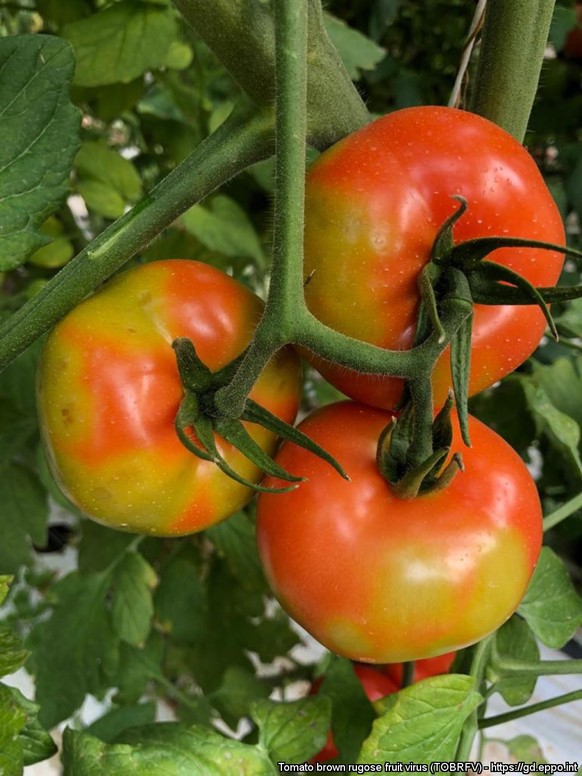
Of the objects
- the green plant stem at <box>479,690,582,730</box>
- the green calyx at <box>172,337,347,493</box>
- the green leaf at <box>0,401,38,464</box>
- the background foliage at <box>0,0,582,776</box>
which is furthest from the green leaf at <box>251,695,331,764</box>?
the green leaf at <box>0,401,38,464</box>

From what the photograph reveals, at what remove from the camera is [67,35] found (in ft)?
1.91

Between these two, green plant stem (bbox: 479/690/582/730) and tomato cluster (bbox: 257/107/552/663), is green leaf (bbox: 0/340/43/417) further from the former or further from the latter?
green plant stem (bbox: 479/690/582/730)

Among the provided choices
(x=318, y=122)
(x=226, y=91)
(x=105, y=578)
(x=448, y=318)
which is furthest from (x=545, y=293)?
(x=226, y=91)

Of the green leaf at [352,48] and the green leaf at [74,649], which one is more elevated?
the green leaf at [352,48]

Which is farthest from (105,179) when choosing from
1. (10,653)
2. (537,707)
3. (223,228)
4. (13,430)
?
(537,707)

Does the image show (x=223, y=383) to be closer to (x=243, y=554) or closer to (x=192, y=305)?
(x=192, y=305)

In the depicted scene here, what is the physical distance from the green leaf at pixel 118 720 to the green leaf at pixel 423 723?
28 cm

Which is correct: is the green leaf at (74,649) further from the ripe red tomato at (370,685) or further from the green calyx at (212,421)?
the green calyx at (212,421)

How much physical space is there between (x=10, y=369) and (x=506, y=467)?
444mm

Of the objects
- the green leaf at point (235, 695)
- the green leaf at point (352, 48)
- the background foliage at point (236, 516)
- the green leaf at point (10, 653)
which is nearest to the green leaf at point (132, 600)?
the background foliage at point (236, 516)

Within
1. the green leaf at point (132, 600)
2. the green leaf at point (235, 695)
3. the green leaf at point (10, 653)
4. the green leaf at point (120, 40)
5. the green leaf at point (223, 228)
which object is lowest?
the green leaf at point (235, 695)

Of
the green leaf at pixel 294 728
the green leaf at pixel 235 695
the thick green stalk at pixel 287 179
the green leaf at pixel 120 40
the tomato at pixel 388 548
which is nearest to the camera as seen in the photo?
the thick green stalk at pixel 287 179

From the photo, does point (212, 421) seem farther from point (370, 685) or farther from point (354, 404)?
point (370, 685)

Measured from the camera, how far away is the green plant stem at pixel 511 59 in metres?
0.36
